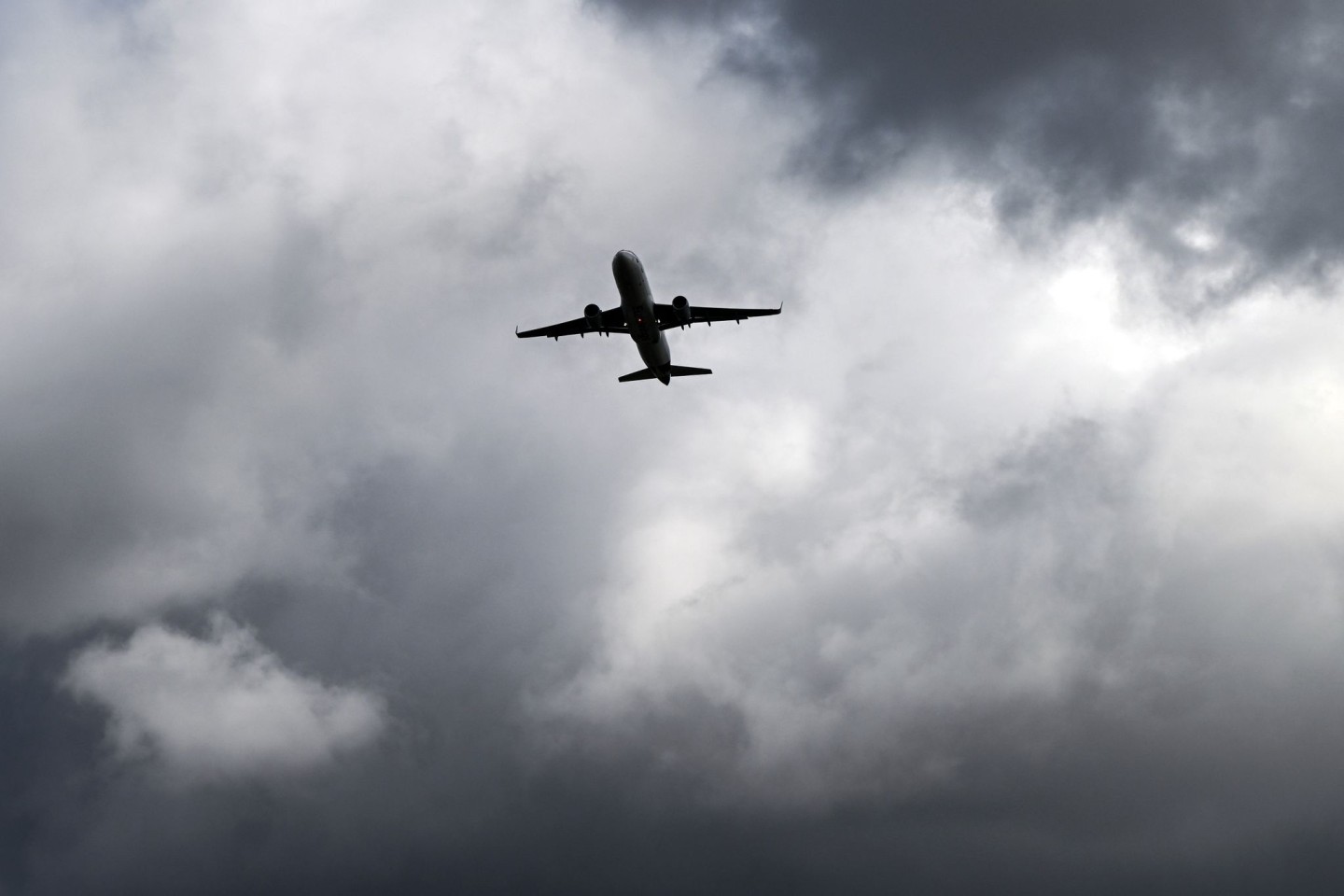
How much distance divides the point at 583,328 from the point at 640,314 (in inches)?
618

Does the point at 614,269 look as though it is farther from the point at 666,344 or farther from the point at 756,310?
the point at 756,310

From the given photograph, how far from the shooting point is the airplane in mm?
140500

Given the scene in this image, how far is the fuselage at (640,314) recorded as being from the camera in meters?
139

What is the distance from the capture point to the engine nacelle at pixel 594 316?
156000 millimetres

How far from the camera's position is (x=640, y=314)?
14588cm

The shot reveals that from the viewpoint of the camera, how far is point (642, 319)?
14712 centimetres

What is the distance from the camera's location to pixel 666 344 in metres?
156

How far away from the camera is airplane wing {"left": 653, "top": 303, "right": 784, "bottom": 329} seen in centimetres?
15362

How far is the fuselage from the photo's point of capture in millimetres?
139375

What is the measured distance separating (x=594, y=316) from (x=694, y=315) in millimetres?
11677

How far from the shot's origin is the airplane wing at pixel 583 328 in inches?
6171

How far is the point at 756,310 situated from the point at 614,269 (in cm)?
2758

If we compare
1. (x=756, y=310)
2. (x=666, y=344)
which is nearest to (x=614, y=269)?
(x=666, y=344)

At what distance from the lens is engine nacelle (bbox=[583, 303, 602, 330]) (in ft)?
512
